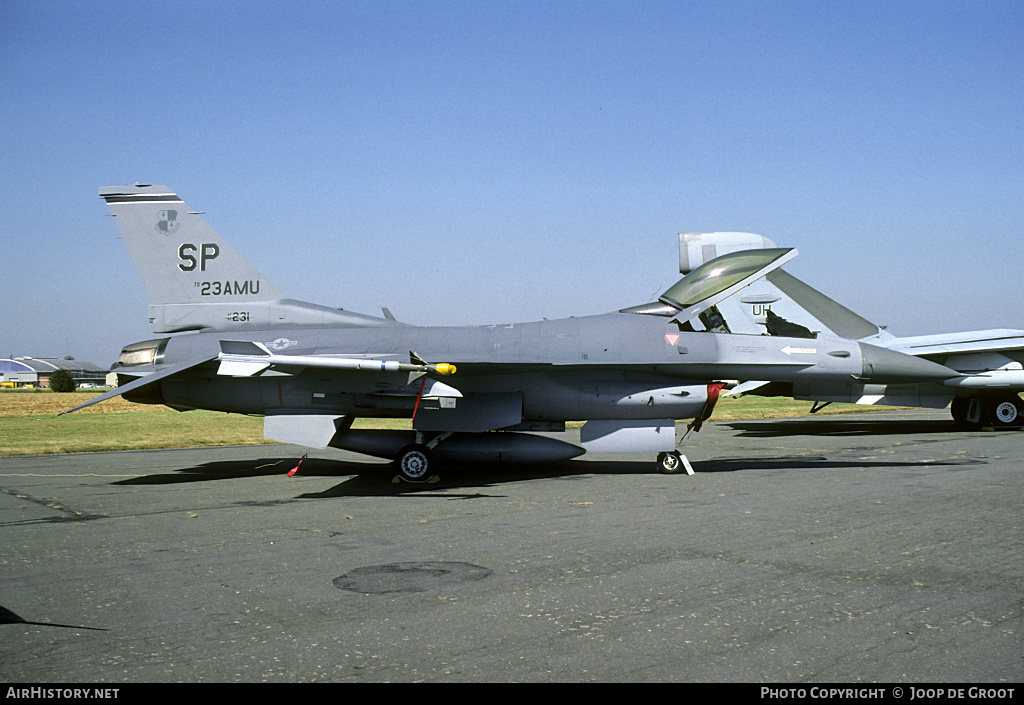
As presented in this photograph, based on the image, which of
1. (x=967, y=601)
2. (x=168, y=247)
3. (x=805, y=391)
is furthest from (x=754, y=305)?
(x=967, y=601)

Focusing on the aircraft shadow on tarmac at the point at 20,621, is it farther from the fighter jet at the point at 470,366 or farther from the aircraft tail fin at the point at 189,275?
→ the aircraft tail fin at the point at 189,275

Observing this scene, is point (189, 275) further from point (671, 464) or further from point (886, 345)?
point (886, 345)

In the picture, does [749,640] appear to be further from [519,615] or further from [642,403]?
[642,403]

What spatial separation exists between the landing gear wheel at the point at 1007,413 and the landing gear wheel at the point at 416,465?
652 inches

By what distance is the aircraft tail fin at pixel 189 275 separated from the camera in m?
12.6

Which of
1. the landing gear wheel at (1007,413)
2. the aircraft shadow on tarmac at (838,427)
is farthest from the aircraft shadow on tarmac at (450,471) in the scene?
the landing gear wheel at (1007,413)

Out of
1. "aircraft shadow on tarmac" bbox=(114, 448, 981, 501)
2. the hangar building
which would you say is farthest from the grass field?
the hangar building

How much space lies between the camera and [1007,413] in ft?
65.9

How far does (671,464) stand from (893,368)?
411cm

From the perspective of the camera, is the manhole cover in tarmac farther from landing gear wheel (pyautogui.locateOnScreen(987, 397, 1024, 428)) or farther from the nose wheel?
landing gear wheel (pyautogui.locateOnScreen(987, 397, 1024, 428))

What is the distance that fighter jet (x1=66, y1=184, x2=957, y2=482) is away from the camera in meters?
11.5

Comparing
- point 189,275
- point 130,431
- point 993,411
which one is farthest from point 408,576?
point 993,411

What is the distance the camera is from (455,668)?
369 cm

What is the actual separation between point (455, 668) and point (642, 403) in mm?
8432
